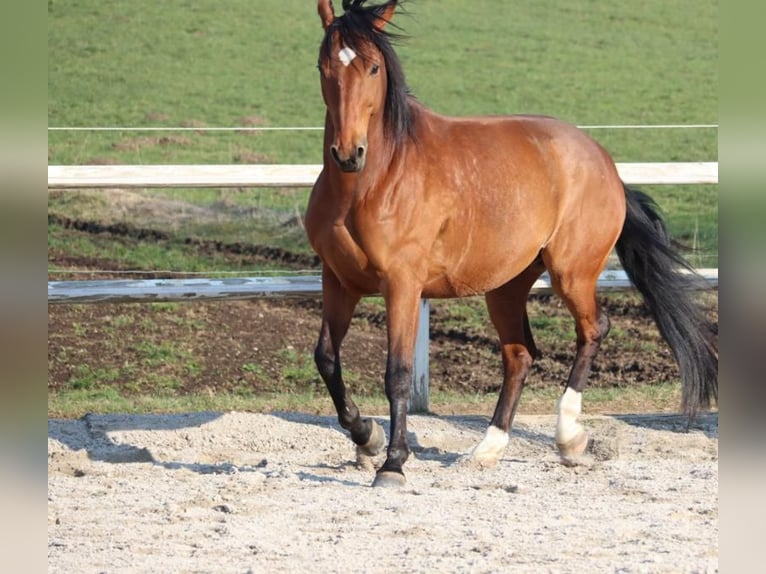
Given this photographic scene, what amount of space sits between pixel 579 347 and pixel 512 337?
1.09 feet

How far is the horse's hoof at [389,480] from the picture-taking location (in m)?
4.73

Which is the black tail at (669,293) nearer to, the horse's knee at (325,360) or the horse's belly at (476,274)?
the horse's belly at (476,274)

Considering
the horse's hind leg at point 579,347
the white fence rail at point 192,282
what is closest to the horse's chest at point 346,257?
the horse's hind leg at point 579,347

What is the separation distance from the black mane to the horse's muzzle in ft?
1.37

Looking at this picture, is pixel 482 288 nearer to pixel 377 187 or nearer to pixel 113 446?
pixel 377 187

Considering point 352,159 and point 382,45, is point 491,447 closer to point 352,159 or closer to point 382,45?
point 352,159

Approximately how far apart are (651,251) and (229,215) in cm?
748

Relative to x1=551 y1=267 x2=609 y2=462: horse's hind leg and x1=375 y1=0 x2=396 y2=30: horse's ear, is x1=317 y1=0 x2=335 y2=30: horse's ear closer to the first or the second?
x1=375 y1=0 x2=396 y2=30: horse's ear

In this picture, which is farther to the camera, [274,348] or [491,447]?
[274,348]

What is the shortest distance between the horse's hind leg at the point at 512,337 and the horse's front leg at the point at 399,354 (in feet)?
2.32

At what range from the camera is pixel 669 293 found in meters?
5.85

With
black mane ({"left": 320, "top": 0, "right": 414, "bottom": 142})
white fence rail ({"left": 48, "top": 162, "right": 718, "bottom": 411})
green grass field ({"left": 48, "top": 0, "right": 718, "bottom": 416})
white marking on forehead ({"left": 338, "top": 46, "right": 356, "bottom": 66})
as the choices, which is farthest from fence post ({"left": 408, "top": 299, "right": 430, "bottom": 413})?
green grass field ({"left": 48, "top": 0, "right": 718, "bottom": 416})

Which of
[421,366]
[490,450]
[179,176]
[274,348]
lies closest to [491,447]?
[490,450]
